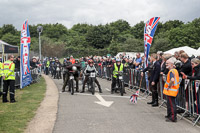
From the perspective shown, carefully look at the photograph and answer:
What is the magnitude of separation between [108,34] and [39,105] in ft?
217

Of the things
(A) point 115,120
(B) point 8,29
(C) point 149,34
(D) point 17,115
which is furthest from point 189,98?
(B) point 8,29

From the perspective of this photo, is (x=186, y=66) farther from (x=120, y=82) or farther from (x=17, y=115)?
(x=17, y=115)

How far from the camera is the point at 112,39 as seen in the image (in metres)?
62.6

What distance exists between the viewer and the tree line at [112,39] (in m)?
54.5

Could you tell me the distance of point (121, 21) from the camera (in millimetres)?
92562

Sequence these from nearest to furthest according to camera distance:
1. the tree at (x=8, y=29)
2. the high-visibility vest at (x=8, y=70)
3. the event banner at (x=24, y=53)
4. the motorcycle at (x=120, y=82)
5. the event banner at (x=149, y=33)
Result: the high-visibility vest at (x=8, y=70) → the event banner at (x=149, y=33) → the motorcycle at (x=120, y=82) → the event banner at (x=24, y=53) → the tree at (x=8, y=29)

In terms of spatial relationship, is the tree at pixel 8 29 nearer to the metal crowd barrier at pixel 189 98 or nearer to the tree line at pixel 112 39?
the tree line at pixel 112 39

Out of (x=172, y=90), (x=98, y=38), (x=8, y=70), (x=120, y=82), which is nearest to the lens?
(x=172, y=90)

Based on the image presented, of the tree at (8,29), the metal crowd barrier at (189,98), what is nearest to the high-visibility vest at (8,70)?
the metal crowd barrier at (189,98)

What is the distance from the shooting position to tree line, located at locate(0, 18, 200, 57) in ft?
179

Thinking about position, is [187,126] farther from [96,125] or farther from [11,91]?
[11,91]

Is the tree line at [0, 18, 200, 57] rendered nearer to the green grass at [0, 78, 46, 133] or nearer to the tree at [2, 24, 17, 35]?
the tree at [2, 24, 17, 35]

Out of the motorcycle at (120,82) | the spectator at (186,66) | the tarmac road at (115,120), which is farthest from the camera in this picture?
the motorcycle at (120,82)

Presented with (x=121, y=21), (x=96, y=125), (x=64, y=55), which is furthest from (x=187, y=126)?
(x=121, y=21)
